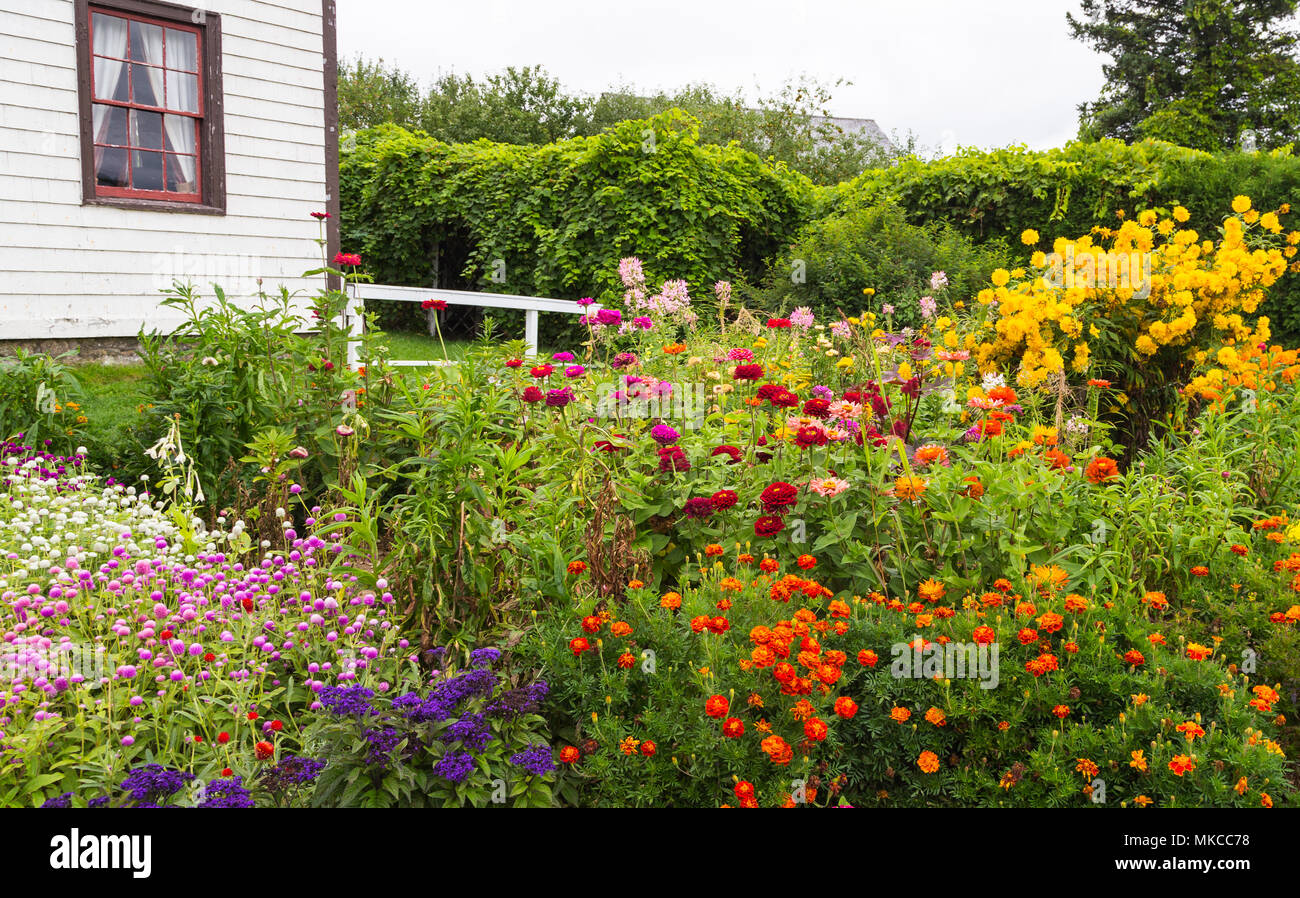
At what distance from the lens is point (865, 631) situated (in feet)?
7.90

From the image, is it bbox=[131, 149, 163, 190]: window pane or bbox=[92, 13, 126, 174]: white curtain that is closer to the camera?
bbox=[92, 13, 126, 174]: white curtain

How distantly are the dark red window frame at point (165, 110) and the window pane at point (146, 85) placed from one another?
1.1 inches

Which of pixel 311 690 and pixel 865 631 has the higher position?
pixel 865 631

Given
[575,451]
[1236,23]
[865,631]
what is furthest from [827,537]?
[1236,23]

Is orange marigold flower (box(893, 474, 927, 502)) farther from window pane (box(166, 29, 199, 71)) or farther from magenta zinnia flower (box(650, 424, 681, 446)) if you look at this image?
window pane (box(166, 29, 199, 71))

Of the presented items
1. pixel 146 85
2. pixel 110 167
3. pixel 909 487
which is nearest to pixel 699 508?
pixel 909 487

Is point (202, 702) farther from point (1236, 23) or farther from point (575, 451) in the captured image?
point (1236, 23)

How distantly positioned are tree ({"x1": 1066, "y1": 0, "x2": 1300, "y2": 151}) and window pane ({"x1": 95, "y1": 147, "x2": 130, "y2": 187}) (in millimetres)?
20572

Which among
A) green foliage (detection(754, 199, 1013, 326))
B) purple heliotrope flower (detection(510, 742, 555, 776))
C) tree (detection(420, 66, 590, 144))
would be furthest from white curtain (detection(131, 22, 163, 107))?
tree (detection(420, 66, 590, 144))

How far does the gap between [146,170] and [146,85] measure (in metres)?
0.63

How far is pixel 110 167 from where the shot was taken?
6852mm

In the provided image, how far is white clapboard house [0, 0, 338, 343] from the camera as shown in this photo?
6332 mm

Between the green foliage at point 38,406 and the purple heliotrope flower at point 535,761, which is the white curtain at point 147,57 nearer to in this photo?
the green foliage at point 38,406

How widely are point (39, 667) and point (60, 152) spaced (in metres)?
5.53
